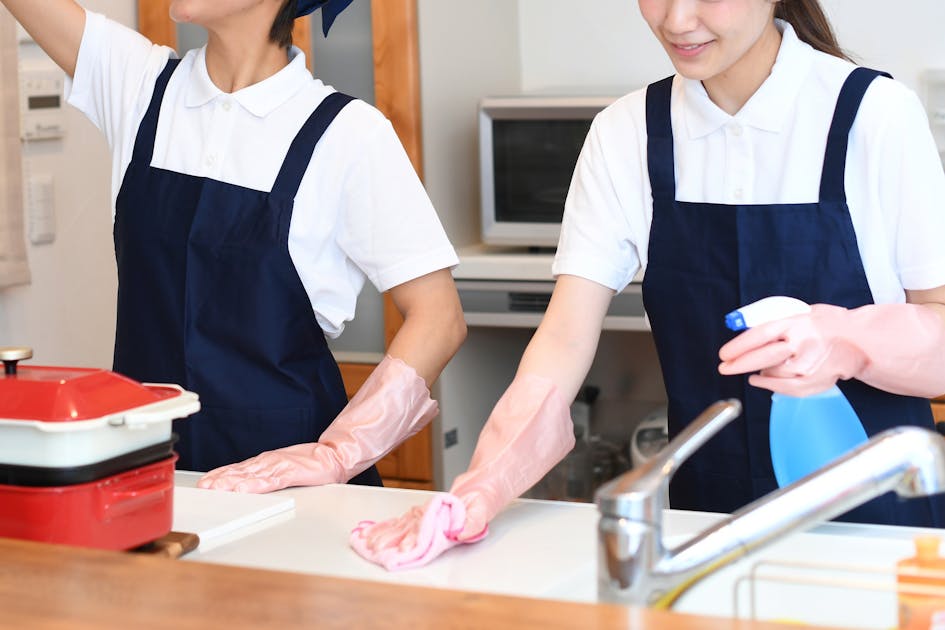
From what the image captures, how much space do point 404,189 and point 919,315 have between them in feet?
2.51

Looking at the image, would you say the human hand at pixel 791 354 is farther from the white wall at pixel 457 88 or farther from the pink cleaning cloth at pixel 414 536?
the white wall at pixel 457 88

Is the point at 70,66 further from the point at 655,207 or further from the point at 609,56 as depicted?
the point at 609,56

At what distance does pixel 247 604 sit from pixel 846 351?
0.80m

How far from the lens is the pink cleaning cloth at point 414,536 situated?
50.0 inches

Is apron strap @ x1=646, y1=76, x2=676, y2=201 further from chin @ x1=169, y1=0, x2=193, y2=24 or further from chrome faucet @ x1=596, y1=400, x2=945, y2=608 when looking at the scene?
chrome faucet @ x1=596, y1=400, x2=945, y2=608

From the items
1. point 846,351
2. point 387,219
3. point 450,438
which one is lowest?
point 450,438

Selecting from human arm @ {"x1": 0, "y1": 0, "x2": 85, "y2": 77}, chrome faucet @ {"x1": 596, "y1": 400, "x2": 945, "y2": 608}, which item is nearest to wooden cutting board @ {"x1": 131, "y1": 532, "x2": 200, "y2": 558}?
chrome faucet @ {"x1": 596, "y1": 400, "x2": 945, "y2": 608}

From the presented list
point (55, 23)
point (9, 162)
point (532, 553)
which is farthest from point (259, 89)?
point (9, 162)

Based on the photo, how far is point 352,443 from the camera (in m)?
1.67

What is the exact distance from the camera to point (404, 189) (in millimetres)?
1869

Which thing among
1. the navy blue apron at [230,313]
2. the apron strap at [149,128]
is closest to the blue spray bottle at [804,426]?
the navy blue apron at [230,313]

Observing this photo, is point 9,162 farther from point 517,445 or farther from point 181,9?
point 517,445

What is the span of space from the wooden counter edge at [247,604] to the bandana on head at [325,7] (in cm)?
119

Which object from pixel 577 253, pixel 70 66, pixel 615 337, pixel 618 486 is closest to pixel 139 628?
pixel 618 486
